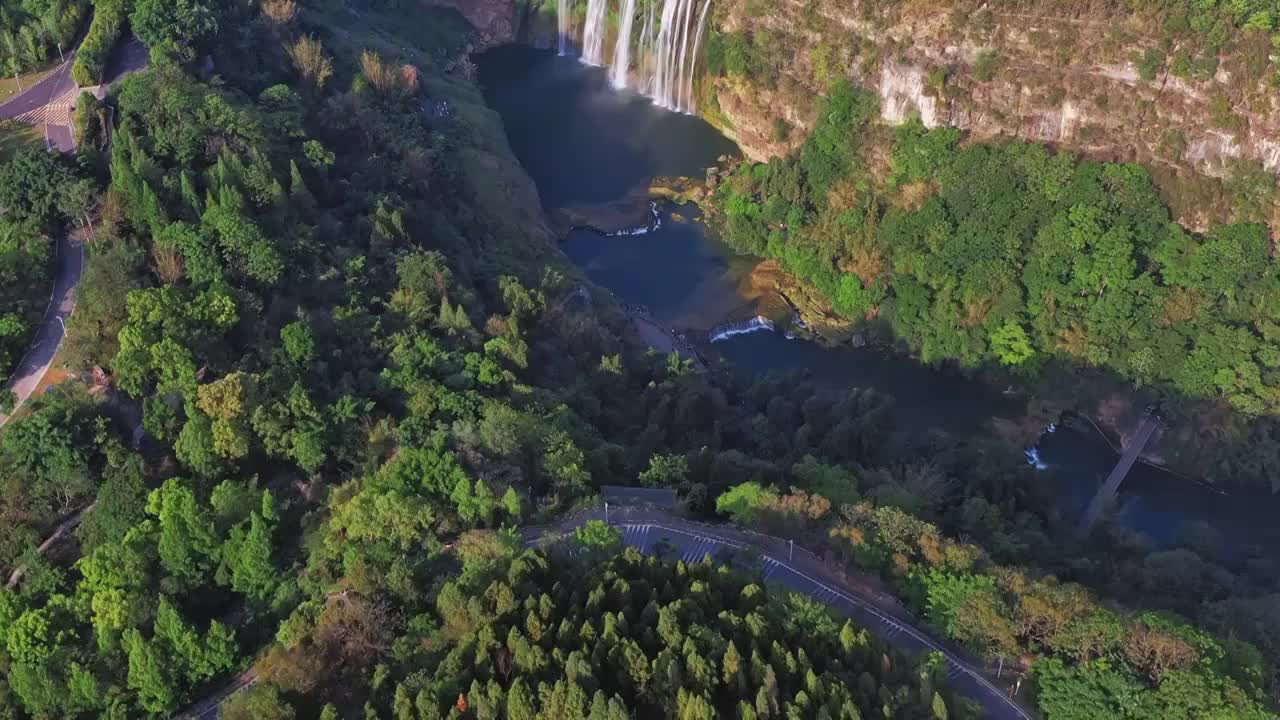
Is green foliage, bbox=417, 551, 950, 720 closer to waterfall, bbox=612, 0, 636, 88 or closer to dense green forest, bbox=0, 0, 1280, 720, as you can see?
dense green forest, bbox=0, 0, 1280, 720

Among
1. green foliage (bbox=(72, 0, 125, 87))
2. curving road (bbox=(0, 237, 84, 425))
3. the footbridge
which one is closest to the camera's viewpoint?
curving road (bbox=(0, 237, 84, 425))

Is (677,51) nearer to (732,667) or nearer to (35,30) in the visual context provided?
(35,30)

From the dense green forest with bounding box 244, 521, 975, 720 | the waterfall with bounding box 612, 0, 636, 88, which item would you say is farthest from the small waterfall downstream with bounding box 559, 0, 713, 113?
the dense green forest with bounding box 244, 521, 975, 720

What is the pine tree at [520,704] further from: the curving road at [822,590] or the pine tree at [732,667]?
the curving road at [822,590]

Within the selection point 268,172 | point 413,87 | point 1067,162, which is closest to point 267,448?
point 268,172

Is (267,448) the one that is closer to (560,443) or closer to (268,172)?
(560,443)

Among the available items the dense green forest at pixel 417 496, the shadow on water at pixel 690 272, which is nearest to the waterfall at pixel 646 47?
the shadow on water at pixel 690 272

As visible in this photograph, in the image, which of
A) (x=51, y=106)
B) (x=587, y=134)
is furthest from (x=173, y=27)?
(x=587, y=134)
